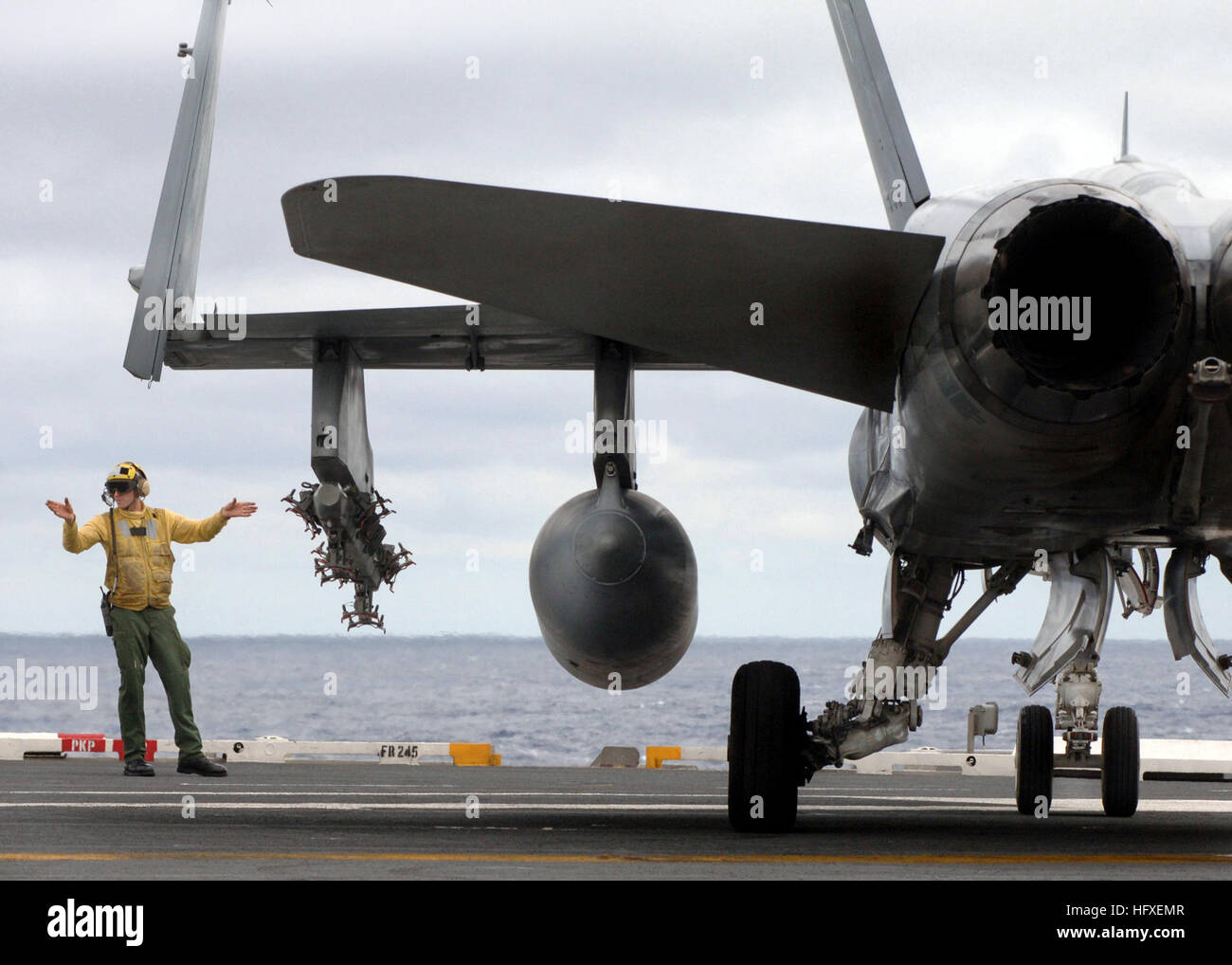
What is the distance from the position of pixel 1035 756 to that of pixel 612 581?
314 cm

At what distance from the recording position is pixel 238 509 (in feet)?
34.7

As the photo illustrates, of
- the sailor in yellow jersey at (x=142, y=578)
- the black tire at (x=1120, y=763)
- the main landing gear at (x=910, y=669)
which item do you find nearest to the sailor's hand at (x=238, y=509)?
the sailor in yellow jersey at (x=142, y=578)

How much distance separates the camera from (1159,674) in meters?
133

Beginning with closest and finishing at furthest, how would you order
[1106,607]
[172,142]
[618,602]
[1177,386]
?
[1177,386], [1106,607], [618,602], [172,142]

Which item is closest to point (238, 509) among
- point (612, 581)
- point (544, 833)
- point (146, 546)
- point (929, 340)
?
point (146, 546)

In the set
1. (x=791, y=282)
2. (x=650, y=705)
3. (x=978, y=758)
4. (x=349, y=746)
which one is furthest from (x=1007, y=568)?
(x=650, y=705)

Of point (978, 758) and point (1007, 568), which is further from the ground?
point (1007, 568)

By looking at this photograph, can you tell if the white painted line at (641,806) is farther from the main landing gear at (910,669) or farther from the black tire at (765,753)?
the black tire at (765,753)

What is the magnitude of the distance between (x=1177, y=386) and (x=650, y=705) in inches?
3318

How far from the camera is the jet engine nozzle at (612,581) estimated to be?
33.0 ft

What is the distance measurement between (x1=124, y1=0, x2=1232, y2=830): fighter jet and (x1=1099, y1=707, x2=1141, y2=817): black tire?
1161mm

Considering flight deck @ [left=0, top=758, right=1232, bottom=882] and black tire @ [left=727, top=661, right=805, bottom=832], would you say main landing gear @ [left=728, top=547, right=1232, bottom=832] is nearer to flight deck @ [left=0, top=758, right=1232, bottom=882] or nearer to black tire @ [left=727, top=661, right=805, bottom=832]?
black tire @ [left=727, top=661, right=805, bottom=832]

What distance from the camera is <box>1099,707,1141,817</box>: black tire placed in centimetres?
1039
